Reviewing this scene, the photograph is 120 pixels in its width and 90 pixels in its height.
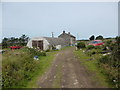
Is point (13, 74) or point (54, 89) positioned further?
point (13, 74)

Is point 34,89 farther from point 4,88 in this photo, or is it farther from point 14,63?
point 14,63

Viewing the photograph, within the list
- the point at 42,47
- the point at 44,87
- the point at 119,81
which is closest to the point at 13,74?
the point at 44,87

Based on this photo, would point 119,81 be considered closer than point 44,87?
Yes

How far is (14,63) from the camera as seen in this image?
7.47 m

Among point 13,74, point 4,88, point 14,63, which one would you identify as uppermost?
point 14,63

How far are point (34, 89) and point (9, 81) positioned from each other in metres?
1.68

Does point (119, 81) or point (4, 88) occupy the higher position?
point (119, 81)

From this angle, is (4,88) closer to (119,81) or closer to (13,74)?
(13,74)

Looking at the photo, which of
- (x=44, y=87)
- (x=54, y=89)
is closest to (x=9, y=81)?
(x=44, y=87)

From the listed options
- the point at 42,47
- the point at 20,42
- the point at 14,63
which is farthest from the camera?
the point at 20,42

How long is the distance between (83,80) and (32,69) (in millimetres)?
4070

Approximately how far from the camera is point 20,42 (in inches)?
1409

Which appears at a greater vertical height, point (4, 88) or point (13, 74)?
point (13, 74)

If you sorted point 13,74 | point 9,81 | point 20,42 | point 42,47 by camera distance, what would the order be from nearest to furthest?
point 9,81, point 13,74, point 42,47, point 20,42
